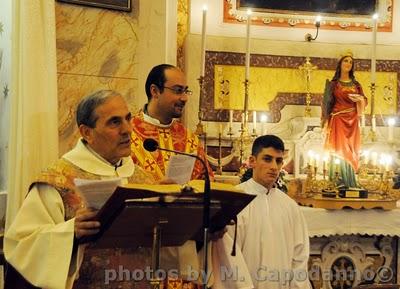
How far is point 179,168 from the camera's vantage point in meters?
3.31

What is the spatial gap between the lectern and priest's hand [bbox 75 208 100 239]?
0.03 m

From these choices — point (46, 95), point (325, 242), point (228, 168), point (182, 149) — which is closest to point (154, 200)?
point (182, 149)

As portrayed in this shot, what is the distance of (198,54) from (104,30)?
2.22 metres

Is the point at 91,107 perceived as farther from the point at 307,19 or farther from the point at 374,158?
the point at 307,19

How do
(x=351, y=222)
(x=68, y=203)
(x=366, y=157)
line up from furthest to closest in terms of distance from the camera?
1. (x=366, y=157)
2. (x=351, y=222)
3. (x=68, y=203)

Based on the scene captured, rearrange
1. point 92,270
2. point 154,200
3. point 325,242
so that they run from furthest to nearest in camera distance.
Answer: point 325,242 → point 92,270 → point 154,200

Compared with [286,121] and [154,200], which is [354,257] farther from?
[154,200]

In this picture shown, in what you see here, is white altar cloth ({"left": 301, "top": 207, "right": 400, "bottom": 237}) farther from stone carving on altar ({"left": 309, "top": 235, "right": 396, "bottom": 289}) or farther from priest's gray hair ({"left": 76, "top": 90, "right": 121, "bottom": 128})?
priest's gray hair ({"left": 76, "top": 90, "right": 121, "bottom": 128})

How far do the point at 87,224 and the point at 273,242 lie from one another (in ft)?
6.16

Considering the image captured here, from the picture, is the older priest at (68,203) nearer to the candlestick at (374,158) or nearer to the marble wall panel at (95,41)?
the marble wall panel at (95,41)

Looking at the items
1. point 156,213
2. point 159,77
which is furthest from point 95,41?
point 156,213

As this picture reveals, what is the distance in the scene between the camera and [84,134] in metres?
3.28

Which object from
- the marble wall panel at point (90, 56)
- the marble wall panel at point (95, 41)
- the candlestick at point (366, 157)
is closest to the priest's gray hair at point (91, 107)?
the marble wall panel at point (90, 56)

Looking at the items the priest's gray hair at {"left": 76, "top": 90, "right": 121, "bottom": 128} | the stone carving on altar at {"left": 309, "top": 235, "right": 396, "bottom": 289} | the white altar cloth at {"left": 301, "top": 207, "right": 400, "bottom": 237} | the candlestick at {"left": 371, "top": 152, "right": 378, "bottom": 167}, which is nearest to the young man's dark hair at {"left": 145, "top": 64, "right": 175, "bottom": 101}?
the priest's gray hair at {"left": 76, "top": 90, "right": 121, "bottom": 128}
